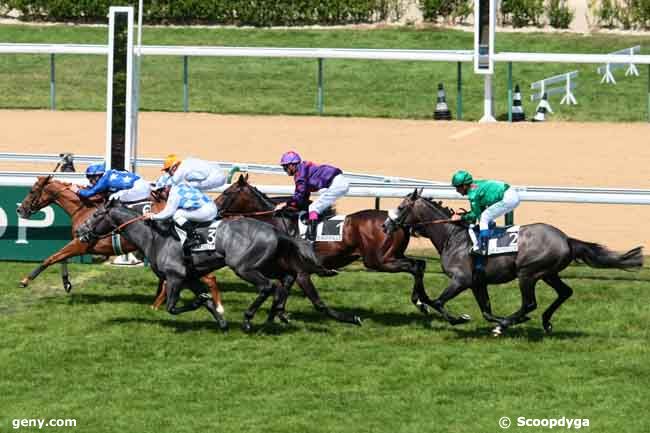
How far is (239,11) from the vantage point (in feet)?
117

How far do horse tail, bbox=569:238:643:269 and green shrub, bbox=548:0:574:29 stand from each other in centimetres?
2052

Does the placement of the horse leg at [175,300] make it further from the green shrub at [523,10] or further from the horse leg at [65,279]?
the green shrub at [523,10]

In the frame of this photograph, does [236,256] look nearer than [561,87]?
Yes

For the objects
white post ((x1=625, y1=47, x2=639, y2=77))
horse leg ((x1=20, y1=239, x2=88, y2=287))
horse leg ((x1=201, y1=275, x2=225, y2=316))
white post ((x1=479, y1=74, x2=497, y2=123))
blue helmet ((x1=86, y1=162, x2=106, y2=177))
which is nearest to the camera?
horse leg ((x1=201, y1=275, x2=225, y2=316))

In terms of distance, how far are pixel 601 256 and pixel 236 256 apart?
339 centimetres

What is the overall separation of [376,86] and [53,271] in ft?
41.0

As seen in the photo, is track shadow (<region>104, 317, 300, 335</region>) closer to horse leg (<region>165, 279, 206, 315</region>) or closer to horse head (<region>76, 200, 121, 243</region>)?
horse leg (<region>165, 279, 206, 315</region>)

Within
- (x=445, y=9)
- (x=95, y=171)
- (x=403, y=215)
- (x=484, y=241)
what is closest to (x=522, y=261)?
(x=484, y=241)

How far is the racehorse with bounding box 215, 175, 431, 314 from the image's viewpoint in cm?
1606

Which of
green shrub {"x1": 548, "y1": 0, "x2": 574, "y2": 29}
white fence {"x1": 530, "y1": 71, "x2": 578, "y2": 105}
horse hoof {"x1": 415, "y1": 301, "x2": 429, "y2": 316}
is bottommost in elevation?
horse hoof {"x1": 415, "y1": 301, "x2": 429, "y2": 316}

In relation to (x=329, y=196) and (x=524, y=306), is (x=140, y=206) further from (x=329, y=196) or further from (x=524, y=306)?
(x=524, y=306)

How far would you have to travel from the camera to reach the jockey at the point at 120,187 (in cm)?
1711

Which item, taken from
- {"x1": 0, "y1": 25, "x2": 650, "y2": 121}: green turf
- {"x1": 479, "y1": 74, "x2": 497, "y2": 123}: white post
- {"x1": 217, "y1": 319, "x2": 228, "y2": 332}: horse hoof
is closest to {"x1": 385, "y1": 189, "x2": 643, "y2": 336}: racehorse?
{"x1": 217, "y1": 319, "x2": 228, "y2": 332}: horse hoof

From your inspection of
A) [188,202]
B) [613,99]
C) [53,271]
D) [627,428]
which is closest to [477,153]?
[613,99]
